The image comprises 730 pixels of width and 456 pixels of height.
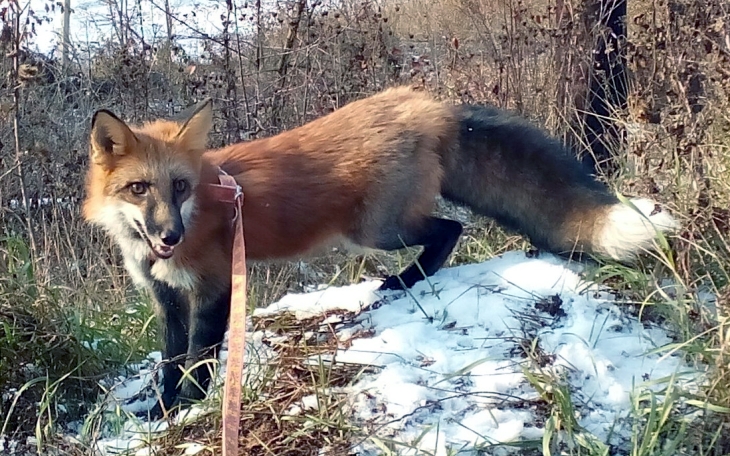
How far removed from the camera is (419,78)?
262 inches

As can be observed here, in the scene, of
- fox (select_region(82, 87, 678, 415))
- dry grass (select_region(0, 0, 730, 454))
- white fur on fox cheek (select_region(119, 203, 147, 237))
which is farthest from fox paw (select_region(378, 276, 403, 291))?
white fur on fox cheek (select_region(119, 203, 147, 237))

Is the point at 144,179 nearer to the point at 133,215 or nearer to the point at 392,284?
the point at 133,215

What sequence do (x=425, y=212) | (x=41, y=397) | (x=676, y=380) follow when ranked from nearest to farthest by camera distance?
(x=676, y=380), (x=41, y=397), (x=425, y=212)

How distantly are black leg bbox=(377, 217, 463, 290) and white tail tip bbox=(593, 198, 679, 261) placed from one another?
2.89 ft

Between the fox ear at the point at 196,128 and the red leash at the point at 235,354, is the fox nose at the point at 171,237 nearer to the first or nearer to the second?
the red leash at the point at 235,354

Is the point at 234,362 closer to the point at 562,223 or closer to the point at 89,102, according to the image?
the point at 562,223

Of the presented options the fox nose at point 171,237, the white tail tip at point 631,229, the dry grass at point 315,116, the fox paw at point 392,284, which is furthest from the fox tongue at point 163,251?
the white tail tip at point 631,229

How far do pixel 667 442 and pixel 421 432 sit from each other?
0.80 meters

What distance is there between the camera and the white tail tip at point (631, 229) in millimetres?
3271

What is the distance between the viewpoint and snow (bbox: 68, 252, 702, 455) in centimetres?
257

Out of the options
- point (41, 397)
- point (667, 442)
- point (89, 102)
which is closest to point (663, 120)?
point (667, 442)

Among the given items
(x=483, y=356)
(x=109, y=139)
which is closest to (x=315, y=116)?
(x=109, y=139)

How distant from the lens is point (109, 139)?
326 centimetres

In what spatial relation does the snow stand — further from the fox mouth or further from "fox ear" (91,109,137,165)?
"fox ear" (91,109,137,165)
